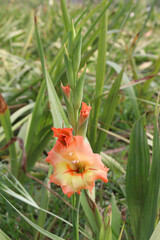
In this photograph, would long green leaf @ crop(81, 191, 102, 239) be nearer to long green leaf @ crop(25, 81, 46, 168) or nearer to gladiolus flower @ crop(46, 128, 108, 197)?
gladiolus flower @ crop(46, 128, 108, 197)

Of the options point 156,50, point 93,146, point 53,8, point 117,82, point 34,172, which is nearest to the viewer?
point 117,82

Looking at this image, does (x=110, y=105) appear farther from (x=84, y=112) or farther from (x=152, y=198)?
(x=84, y=112)

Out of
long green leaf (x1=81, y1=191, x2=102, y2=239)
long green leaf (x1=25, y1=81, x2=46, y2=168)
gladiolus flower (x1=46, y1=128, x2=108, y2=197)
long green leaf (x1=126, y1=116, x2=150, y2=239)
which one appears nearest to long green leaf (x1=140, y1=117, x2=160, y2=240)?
long green leaf (x1=126, y1=116, x2=150, y2=239)

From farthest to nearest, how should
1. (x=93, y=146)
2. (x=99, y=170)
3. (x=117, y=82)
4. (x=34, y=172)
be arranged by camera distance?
(x=34, y=172), (x=93, y=146), (x=117, y=82), (x=99, y=170)

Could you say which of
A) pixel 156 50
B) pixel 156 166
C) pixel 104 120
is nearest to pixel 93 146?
pixel 104 120

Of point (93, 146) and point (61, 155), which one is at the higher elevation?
point (61, 155)

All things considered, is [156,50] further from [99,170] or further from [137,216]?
[99,170]

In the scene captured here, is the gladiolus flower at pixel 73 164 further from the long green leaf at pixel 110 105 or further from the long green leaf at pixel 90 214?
the long green leaf at pixel 110 105
